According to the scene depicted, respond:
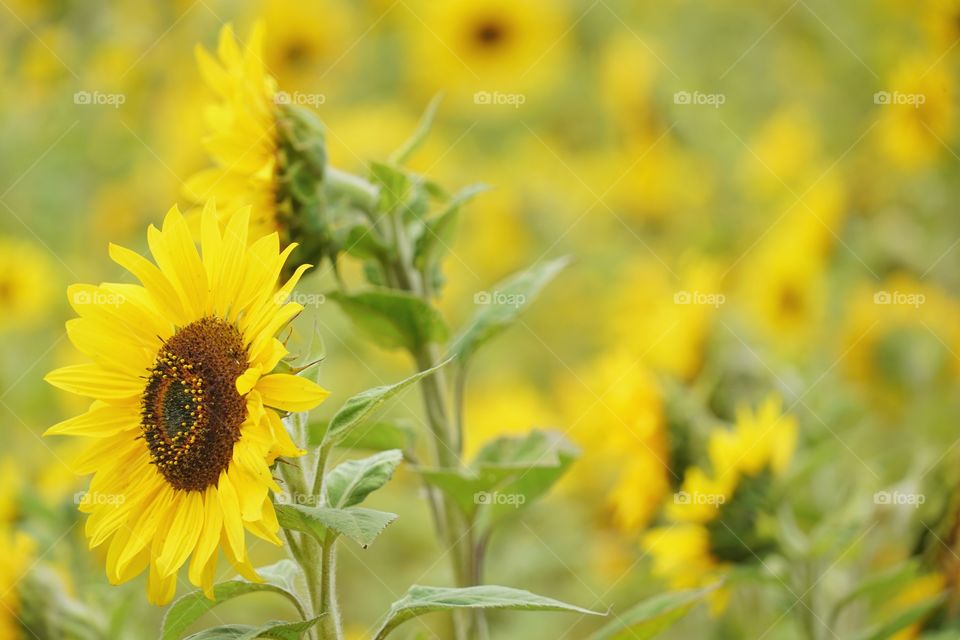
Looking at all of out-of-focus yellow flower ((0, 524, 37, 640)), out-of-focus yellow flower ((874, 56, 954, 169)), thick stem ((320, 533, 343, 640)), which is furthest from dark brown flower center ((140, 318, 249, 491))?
out-of-focus yellow flower ((874, 56, 954, 169))

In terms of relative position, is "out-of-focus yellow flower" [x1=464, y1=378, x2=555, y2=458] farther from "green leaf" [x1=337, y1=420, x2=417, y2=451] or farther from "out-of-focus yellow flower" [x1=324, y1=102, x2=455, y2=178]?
"green leaf" [x1=337, y1=420, x2=417, y2=451]

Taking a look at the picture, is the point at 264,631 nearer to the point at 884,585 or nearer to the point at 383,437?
the point at 383,437

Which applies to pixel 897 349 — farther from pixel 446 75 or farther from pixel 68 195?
pixel 68 195

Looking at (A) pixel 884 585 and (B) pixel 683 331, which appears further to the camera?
(B) pixel 683 331

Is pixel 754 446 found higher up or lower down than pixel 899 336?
lower down

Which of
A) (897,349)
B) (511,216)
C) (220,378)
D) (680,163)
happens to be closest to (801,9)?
(680,163)

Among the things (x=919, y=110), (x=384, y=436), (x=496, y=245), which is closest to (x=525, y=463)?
(x=384, y=436)
